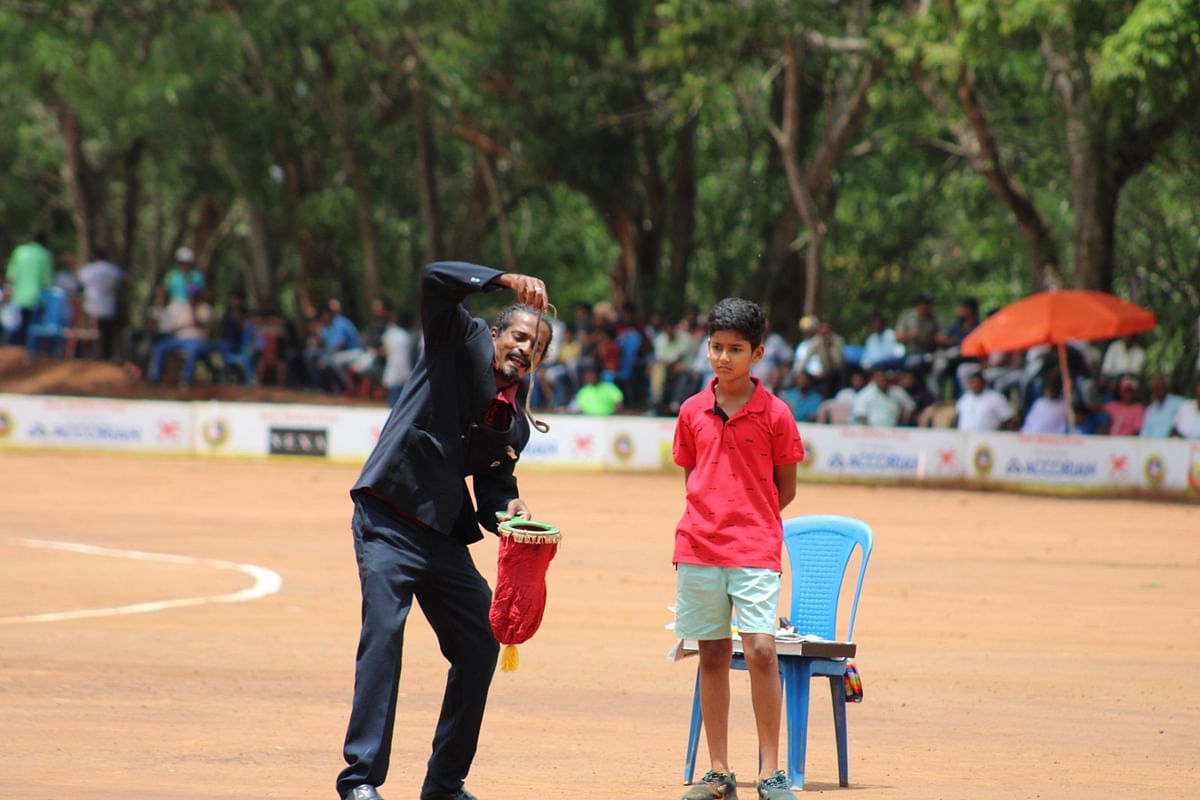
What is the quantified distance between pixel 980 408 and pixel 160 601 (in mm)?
14536

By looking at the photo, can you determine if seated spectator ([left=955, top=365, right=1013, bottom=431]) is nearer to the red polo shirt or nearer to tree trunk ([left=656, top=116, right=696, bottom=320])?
tree trunk ([left=656, top=116, right=696, bottom=320])

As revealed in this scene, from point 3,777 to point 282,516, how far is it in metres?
13.6

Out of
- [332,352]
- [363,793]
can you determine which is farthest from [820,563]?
[332,352]

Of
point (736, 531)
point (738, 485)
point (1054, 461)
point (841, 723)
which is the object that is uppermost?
point (738, 485)

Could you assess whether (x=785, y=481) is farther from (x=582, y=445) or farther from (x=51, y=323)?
(x=51, y=323)

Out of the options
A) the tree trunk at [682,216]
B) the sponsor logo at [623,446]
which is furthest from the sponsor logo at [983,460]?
the tree trunk at [682,216]

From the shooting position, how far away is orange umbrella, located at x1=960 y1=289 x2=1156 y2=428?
80.0 feet

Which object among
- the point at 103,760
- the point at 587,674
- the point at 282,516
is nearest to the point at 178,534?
the point at 282,516

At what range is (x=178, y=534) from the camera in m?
18.9

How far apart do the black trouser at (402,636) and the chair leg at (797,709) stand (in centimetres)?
148

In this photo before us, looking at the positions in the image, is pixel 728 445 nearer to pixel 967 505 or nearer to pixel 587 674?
pixel 587 674

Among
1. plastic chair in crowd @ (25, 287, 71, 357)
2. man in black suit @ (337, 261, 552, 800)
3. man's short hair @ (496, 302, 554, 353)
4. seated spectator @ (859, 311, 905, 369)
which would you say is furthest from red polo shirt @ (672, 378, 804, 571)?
plastic chair in crowd @ (25, 287, 71, 357)

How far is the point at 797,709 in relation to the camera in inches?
293

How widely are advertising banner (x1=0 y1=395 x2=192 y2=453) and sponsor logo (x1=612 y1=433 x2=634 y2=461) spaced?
653 cm
